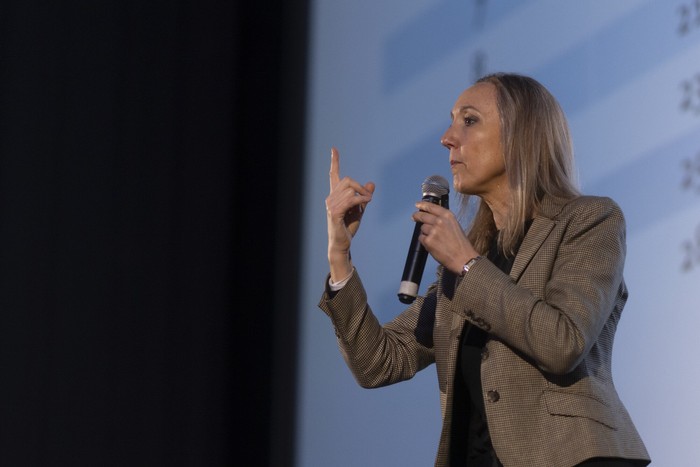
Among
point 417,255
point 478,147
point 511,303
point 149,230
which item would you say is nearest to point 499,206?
point 478,147

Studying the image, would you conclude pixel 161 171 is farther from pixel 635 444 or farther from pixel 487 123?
pixel 635 444

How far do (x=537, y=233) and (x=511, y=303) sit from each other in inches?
8.5

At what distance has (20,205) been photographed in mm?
2750

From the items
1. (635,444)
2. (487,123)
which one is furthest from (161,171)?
(635,444)

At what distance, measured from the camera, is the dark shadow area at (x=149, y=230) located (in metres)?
2.76

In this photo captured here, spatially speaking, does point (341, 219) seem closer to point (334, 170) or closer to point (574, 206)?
point (334, 170)

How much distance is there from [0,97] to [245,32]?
0.90 metres

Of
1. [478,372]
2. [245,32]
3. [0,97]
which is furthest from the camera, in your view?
[245,32]

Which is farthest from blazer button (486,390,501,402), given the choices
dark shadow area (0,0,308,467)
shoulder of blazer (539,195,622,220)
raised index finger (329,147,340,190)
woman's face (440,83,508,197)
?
dark shadow area (0,0,308,467)

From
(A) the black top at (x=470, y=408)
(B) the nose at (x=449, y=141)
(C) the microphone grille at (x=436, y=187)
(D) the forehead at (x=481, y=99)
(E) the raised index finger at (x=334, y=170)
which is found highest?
(D) the forehead at (x=481, y=99)

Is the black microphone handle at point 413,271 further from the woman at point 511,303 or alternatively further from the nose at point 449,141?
the nose at point 449,141

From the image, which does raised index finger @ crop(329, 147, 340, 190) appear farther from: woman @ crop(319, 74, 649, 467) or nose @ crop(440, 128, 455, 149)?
nose @ crop(440, 128, 455, 149)

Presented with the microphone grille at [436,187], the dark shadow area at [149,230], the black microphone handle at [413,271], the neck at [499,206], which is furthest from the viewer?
the dark shadow area at [149,230]

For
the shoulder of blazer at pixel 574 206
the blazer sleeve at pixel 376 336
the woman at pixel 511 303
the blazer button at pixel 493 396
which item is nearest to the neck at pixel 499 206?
the woman at pixel 511 303
